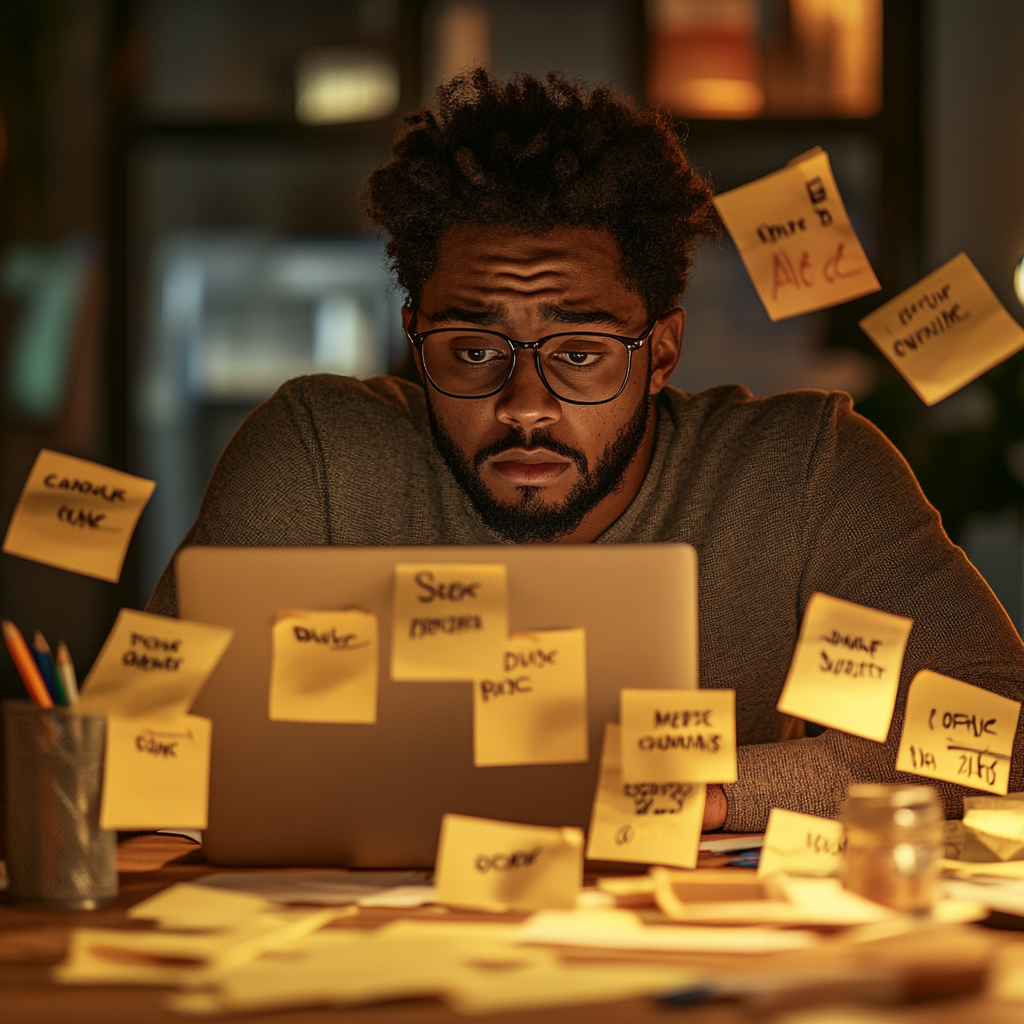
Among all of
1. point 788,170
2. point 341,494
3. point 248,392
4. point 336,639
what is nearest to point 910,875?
point 336,639

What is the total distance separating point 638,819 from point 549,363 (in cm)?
70

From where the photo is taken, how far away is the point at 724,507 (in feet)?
5.30

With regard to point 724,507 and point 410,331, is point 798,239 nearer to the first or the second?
point 724,507

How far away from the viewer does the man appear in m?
1.55

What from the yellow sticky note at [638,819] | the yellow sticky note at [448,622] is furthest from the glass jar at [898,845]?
the yellow sticky note at [448,622]

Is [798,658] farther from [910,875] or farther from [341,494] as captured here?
[341,494]

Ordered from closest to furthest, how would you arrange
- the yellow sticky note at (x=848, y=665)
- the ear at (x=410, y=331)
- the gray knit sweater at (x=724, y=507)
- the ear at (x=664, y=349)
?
the yellow sticky note at (x=848, y=665)
the gray knit sweater at (x=724, y=507)
the ear at (x=410, y=331)
the ear at (x=664, y=349)

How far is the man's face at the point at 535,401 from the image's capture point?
60.8 inches

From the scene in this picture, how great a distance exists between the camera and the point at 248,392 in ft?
11.8

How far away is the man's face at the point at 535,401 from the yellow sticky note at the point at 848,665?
0.55 meters

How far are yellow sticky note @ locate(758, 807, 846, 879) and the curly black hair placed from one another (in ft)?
2.66

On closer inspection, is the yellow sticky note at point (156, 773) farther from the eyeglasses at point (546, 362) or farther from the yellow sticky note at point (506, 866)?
the eyeglasses at point (546, 362)

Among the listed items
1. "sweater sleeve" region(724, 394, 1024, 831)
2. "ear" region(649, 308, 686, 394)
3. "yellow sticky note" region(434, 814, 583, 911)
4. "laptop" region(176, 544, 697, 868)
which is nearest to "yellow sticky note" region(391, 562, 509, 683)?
"laptop" region(176, 544, 697, 868)

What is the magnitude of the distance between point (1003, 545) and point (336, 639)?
2.81 meters
